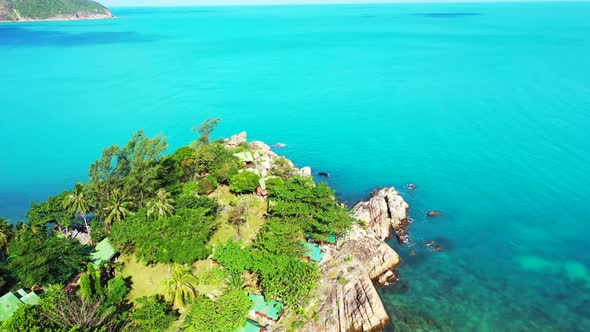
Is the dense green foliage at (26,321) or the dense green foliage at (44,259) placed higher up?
the dense green foliage at (26,321)

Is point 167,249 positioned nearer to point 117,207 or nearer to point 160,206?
point 160,206

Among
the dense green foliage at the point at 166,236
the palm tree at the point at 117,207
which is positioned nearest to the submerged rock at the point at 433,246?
the dense green foliage at the point at 166,236

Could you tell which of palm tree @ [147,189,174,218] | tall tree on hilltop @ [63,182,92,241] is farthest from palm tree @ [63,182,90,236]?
palm tree @ [147,189,174,218]

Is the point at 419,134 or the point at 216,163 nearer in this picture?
the point at 216,163

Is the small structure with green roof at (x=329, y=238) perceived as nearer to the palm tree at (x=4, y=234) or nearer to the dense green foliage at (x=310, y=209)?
the dense green foliage at (x=310, y=209)

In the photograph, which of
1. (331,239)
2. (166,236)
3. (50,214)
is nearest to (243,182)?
(166,236)

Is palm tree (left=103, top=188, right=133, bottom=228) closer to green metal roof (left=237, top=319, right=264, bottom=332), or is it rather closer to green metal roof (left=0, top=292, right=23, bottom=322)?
green metal roof (left=0, top=292, right=23, bottom=322)
